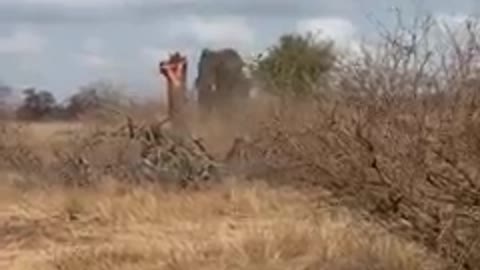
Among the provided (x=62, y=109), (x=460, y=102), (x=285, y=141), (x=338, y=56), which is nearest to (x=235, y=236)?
(x=285, y=141)

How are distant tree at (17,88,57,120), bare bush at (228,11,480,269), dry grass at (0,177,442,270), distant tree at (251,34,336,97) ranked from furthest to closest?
distant tree at (17,88,57,120) → distant tree at (251,34,336,97) → dry grass at (0,177,442,270) → bare bush at (228,11,480,269)

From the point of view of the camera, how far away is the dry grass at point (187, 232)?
A: 13297mm

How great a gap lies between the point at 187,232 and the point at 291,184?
12.7 ft

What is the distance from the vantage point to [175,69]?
2836cm

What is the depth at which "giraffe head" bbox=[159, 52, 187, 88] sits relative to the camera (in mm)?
28203

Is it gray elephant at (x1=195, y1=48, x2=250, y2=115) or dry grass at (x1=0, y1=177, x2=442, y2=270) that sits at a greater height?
gray elephant at (x1=195, y1=48, x2=250, y2=115)

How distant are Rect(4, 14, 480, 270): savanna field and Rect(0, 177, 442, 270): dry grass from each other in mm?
33

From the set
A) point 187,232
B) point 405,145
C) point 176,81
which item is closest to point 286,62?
point 176,81

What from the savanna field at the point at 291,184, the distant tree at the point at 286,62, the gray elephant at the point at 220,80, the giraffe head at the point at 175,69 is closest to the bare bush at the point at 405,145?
the savanna field at the point at 291,184

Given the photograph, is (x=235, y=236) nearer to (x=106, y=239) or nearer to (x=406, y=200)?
(x=106, y=239)

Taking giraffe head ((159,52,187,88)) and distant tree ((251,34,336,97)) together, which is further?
giraffe head ((159,52,187,88))

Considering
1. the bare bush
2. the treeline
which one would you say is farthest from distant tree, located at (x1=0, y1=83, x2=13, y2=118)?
the bare bush

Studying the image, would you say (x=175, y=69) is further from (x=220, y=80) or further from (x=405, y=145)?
(x=405, y=145)

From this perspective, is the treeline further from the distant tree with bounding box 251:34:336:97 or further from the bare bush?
the bare bush
